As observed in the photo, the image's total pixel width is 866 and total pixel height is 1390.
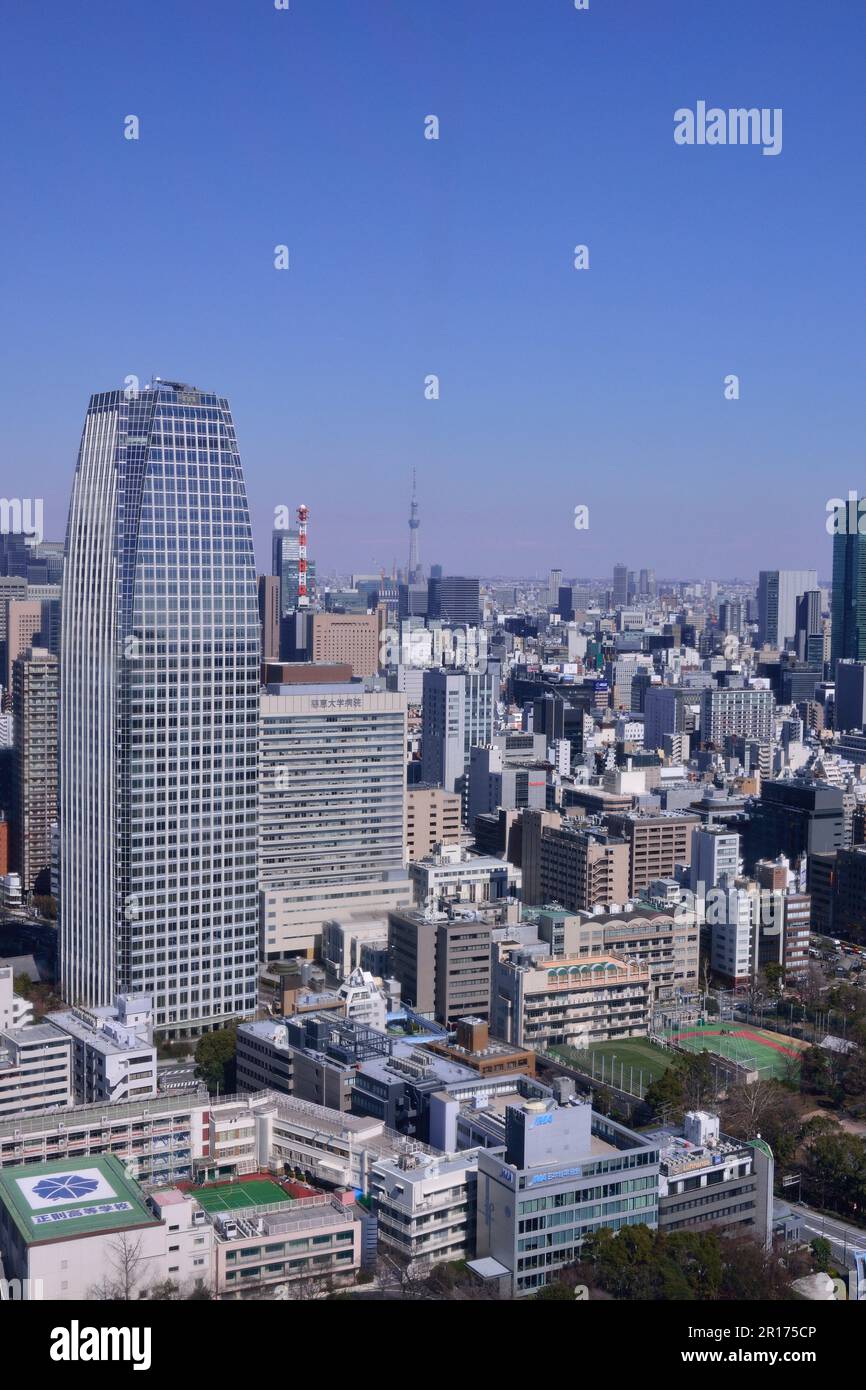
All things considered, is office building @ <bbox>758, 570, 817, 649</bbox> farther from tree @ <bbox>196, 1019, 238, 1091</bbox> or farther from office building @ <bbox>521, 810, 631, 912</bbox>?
tree @ <bbox>196, 1019, 238, 1091</bbox>

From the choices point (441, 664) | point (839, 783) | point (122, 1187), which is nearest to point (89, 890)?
point (122, 1187)

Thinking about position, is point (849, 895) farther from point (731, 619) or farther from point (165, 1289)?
point (731, 619)

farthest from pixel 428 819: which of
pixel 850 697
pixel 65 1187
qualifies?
pixel 850 697

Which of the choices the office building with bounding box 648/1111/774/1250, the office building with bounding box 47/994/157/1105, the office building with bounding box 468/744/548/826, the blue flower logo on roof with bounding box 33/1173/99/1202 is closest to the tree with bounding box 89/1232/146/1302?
the blue flower logo on roof with bounding box 33/1173/99/1202

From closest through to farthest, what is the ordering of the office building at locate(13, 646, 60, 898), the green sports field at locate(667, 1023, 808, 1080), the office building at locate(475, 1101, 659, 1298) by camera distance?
the office building at locate(475, 1101, 659, 1298), the green sports field at locate(667, 1023, 808, 1080), the office building at locate(13, 646, 60, 898)
